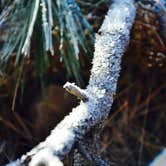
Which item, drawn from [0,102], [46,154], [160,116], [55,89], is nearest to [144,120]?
[160,116]

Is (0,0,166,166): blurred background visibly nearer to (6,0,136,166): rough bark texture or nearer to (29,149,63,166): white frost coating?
(6,0,136,166): rough bark texture

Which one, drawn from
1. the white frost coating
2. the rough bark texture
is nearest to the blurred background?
the rough bark texture

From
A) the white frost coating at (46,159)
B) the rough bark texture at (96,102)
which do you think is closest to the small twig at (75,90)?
the rough bark texture at (96,102)

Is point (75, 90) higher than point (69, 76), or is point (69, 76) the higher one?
point (75, 90)

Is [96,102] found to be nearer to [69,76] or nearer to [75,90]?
[75,90]

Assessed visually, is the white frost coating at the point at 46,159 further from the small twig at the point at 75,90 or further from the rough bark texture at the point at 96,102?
the small twig at the point at 75,90

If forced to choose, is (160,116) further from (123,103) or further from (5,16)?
(5,16)

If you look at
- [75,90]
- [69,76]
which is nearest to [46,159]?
[75,90]
